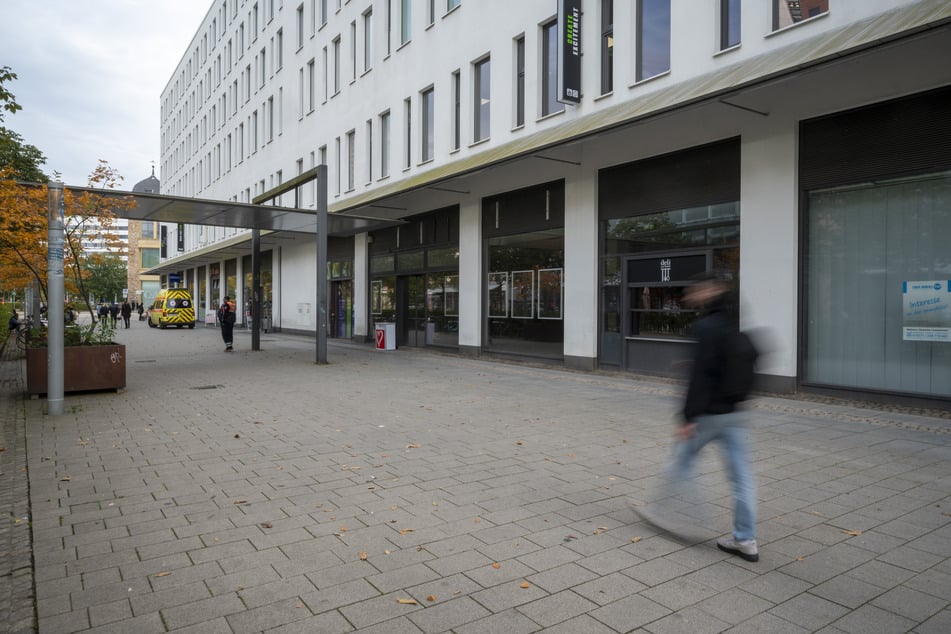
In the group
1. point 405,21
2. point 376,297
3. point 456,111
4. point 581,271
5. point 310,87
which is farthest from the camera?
point 310,87

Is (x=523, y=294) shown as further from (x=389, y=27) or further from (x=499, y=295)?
(x=389, y=27)

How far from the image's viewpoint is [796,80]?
9.05m

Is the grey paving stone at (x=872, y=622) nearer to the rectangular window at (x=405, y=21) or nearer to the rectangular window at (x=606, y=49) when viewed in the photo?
the rectangular window at (x=606, y=49)

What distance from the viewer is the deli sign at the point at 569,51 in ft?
44.8

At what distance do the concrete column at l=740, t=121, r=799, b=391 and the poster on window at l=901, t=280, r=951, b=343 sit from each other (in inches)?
60.6

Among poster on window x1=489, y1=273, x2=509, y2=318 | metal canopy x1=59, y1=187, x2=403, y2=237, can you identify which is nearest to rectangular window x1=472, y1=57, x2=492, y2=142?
poster on window x1=489, y1=273, x2=509, y2=318

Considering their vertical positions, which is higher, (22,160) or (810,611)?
(22,160)

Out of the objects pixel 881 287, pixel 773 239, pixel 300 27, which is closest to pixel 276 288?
pixel 300 27

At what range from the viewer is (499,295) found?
17.2 m

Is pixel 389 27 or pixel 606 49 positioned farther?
pixel 389 27

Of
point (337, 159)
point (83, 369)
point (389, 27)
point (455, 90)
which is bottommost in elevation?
point (83, 369)

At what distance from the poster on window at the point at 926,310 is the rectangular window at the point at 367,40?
19539 mm

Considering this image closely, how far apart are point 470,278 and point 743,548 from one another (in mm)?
14427

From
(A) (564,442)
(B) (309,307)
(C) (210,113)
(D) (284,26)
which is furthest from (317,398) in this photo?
(C) (210,113)
